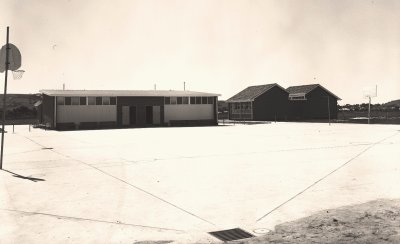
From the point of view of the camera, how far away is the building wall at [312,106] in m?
55.4

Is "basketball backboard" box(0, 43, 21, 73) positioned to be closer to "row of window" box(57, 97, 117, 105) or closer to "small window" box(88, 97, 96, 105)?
"row of window" box(57, 97, 117, 105)

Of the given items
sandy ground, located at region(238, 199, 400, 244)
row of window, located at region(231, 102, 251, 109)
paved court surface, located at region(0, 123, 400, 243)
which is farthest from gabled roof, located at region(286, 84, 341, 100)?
sandy ground, located at region(238, 199, 400, 244)

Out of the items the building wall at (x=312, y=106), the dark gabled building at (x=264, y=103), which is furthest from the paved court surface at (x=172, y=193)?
the building wall at (x=312, y=106)

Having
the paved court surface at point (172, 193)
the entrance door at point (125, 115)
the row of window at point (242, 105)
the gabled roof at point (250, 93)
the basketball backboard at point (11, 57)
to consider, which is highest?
the gabled roof at point (250, 93)

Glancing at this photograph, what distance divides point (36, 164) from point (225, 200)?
722 centimetres

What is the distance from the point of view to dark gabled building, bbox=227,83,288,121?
5275 cm

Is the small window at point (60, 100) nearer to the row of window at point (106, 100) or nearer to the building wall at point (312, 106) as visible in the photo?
the row of window at point (106, 100)

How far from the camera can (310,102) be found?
182 ft

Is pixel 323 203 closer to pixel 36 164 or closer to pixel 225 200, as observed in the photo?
pixel 225 200

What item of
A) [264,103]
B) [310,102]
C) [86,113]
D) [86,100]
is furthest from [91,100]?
[310,102]

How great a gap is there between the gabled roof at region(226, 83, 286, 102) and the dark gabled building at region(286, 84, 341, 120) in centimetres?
335

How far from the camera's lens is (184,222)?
5.41 meters

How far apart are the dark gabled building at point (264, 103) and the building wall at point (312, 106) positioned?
70.7 inches

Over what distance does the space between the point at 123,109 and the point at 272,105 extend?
77.5 feet
